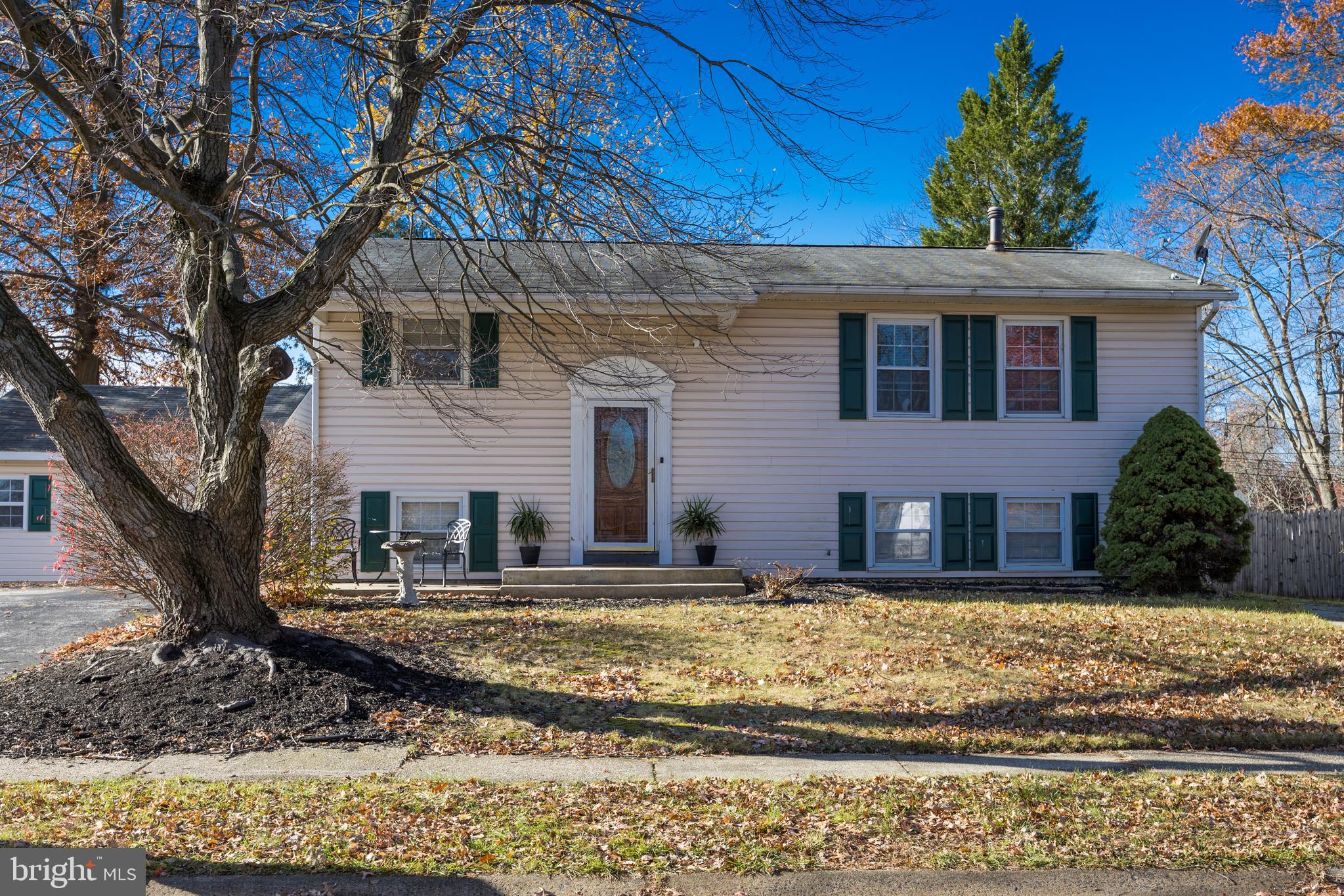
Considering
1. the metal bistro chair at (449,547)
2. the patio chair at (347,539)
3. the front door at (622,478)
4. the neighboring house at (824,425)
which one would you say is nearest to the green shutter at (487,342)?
the neighboring house at (824,425)

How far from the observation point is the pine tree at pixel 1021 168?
26844 mm

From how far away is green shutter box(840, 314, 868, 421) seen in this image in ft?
41.7

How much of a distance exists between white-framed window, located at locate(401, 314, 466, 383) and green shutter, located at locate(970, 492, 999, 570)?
23.6 ft

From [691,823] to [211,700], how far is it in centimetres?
360

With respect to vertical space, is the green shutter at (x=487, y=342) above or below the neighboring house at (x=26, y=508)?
above

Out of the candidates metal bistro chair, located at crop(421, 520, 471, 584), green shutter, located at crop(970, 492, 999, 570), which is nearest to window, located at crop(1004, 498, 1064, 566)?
green shutter, located at crop(970, 492, 999, 570)

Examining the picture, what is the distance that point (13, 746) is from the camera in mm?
5461

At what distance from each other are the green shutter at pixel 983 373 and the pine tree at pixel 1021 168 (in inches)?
582

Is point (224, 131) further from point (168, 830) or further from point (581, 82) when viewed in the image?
point (168, 830)

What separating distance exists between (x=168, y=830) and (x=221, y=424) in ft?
11.8

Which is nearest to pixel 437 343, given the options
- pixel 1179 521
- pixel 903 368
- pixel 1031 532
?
pixel 903 368

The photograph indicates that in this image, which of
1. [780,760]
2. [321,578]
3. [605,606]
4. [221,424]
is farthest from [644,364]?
[780,760]

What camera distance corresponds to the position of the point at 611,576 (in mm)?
11367

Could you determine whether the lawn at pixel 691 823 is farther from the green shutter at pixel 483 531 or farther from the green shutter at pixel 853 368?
the green shutter at pixel 853 368
